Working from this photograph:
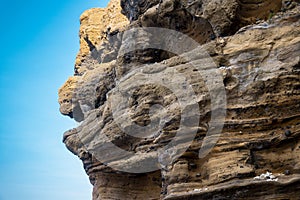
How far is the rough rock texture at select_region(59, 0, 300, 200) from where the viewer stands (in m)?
10.4

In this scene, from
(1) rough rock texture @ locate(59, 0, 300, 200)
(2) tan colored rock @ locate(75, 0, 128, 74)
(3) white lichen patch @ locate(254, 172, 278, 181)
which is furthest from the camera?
(2) tan colored rock @ locate(75, 0, 128, 74)

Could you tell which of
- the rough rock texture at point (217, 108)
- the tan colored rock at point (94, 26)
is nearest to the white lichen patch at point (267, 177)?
the rough rock texture at point (217, 108)

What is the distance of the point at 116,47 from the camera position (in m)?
24.1

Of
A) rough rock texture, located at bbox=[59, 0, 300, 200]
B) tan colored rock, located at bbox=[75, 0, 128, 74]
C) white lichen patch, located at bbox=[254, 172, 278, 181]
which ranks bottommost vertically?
white lichen patch, located at bbox=[254, 172, 278, 181]

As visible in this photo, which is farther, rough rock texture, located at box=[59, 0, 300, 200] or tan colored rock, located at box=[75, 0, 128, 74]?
tan colored rock, located at box=[75, 0, 128, 74]

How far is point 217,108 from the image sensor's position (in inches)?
444

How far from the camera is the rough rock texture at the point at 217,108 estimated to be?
408 inches

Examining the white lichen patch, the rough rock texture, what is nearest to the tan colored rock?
the rough rock texture

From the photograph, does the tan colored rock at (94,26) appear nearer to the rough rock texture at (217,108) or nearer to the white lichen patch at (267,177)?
the rough rock texture at (217,108)

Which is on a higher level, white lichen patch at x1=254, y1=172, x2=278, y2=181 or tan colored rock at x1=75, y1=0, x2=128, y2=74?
tan colored rock at x1=75, y1=0, x2=128, y2=74

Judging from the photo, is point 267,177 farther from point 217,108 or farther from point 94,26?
point 94,26

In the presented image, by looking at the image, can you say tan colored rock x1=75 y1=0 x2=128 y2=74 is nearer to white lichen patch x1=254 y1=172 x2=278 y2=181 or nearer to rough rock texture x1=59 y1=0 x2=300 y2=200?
rough rock texture x1=59 y1=0 x2=300 y2=200

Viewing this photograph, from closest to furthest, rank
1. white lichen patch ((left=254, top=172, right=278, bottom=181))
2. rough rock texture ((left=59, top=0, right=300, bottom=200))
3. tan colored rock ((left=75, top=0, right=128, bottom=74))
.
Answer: white lichen patch ((left=254, top=172, right=278, bottom=181)) < rough rock texture ((left=59, top=0, right=300, bottom=200)) < tan colored rock ((left=75, top=0, right=128, bottom=74))

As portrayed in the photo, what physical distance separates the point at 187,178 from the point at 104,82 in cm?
948
